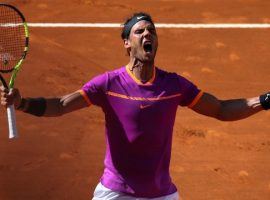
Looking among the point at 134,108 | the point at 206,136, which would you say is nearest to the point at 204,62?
the point at 206,136

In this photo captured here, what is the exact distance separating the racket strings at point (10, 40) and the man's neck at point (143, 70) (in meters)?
1.52

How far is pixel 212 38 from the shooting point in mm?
12062

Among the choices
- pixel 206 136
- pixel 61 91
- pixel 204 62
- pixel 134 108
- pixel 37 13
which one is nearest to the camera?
pixel 134 108

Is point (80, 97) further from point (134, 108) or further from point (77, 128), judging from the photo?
point (77, 128)

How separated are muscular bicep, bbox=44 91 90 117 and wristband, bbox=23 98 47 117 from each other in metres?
0.04

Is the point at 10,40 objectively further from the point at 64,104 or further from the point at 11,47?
the point at 64,104

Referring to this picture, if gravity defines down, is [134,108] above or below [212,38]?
above

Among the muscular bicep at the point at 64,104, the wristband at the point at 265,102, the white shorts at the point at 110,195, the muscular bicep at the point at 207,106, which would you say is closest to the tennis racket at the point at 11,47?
the muscular bicep at the point at 64,104

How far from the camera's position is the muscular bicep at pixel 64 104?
5270 mm

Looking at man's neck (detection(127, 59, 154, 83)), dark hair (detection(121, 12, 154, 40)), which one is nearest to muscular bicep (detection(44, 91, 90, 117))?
man's neck (detection(127, 59, 154, 83))

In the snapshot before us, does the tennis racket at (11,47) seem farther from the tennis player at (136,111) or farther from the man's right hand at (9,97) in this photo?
the tennis player at (136,111)

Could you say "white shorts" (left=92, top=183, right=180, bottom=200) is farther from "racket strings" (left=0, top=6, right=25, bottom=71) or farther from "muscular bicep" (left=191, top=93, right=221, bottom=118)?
→ "racket strings" (left=0, top=6, right=25, bottom=71)

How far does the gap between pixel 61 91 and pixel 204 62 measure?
261 cm

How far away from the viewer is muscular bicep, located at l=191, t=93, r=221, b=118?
5.48 metres
